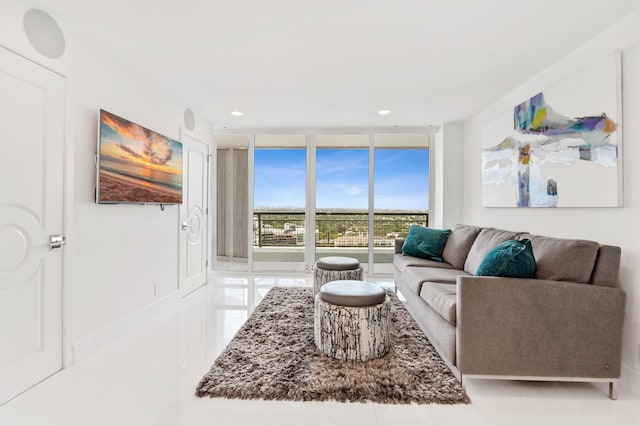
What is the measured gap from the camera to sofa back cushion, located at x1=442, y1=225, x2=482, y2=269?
342 centimetres

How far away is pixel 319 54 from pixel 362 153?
2.66 meters

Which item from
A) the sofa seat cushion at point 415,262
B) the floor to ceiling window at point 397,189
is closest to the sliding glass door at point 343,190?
the floor to ceiling window at point 397,189

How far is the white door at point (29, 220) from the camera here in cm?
179

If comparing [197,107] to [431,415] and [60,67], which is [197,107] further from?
[431,415]

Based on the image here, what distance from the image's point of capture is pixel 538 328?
188 cm

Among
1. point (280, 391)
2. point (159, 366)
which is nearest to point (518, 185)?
point (280, 391)

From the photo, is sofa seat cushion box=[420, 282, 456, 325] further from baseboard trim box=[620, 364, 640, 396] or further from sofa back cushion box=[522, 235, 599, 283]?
A: baseboard trim box=[620, 364, 640, 396]

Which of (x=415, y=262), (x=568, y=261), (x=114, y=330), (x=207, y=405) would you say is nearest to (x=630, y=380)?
(x=568, y=261)

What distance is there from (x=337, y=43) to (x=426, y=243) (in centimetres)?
246

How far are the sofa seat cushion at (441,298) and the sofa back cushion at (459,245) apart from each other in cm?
90

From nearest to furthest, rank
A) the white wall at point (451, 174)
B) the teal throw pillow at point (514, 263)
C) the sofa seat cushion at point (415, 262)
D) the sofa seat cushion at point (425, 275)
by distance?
the teal throw pillow at point (514, 263), the sofa seat cushion at point (425, 275), the sofa seat cushion at point (415, 262), the white wall at point (451, 174)

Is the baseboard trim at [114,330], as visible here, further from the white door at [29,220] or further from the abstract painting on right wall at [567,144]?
the abstract painting on right wall at [567,144]

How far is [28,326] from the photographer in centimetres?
192

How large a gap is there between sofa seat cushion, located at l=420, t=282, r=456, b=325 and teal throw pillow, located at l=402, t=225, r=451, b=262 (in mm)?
1168
